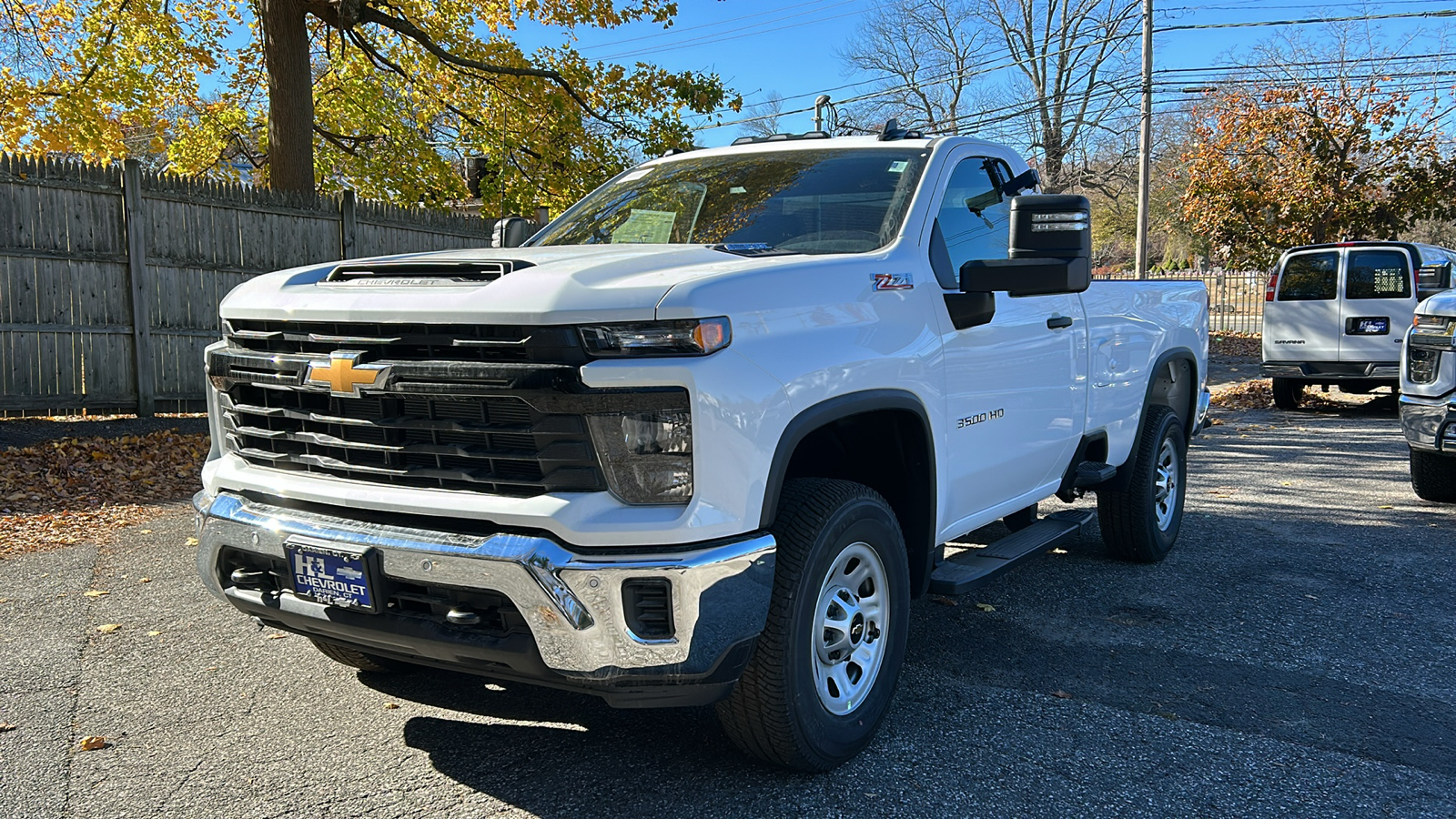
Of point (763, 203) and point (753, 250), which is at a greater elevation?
point (763, 203)

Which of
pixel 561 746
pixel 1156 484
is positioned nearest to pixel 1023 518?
pixel 1156 484

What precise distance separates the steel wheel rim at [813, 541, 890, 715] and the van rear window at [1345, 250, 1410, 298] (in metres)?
12.2

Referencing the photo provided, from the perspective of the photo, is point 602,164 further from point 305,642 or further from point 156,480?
point 305,642

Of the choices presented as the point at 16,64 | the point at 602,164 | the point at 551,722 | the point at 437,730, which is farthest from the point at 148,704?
the point at 16,64

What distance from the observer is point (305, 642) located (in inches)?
190

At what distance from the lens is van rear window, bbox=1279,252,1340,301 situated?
13758 millimetres

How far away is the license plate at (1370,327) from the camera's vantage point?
43.4 feet

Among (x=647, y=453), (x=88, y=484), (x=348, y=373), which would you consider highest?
(x=348, y=373)

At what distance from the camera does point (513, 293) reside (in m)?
3.00

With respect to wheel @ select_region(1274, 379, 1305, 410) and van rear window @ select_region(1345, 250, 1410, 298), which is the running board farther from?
wheel @ select_region(1274, 379, 1305, 410)

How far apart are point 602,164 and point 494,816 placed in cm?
1324

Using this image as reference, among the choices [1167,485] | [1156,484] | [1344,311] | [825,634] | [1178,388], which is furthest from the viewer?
[1344,311]

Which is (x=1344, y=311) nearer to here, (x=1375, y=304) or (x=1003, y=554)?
(x=1375, y=304)

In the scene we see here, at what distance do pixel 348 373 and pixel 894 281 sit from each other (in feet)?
5.79
